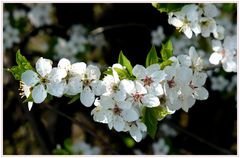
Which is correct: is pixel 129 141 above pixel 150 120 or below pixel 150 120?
below

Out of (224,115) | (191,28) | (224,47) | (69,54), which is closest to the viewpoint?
(191,28)

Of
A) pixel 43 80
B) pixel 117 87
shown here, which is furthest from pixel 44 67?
pixel 117 87

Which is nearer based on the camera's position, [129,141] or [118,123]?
[118,123]

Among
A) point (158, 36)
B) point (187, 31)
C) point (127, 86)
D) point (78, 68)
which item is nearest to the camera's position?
point (127, 86)

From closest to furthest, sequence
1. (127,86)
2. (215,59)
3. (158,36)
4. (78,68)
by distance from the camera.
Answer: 1. (127,86)
2. (78,68)
3. (215,59)
4. (158,36)

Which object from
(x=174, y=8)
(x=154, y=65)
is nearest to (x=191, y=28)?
(x=174, y=8)

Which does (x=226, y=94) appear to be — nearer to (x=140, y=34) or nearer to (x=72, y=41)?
(x=140, y=34)

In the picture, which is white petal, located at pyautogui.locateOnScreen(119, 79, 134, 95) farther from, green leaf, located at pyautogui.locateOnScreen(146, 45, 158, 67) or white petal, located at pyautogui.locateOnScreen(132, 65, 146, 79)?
green leaf, located at pyautogui.locateOnScreen(146, 45, 158, 67)

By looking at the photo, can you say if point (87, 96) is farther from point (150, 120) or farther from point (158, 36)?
point (158, 36)
